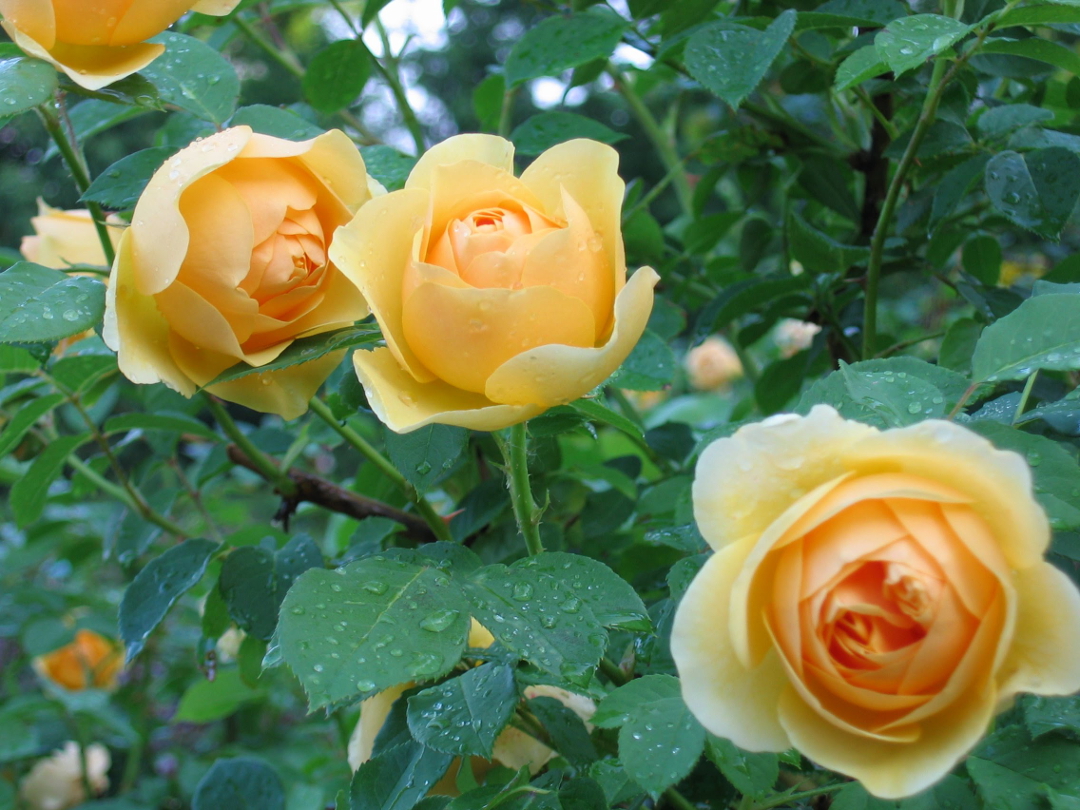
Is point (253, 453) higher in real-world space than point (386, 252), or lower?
lower

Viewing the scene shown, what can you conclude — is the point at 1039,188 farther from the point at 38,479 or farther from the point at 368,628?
the point at 38,479

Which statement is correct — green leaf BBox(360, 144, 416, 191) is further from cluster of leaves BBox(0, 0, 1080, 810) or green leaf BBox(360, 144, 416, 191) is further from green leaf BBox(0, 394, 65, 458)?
green leaf BBox(0, 394, 65, 458)

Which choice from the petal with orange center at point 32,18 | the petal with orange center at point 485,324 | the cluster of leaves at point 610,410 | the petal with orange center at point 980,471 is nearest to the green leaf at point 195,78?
the cluster of leaves at point 610,410

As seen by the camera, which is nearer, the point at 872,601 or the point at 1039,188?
the point at 872,601

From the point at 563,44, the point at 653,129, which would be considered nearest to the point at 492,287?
the point at 563,44

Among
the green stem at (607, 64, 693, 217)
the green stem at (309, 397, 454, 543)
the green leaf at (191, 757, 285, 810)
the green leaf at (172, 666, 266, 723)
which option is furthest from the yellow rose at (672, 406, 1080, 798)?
the green leaf at (172, 666, 266, 723)

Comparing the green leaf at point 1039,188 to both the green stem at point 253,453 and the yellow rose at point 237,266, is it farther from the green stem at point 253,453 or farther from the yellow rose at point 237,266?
the green stem at point 253,453

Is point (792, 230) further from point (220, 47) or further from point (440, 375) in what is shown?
point (220, 47)
